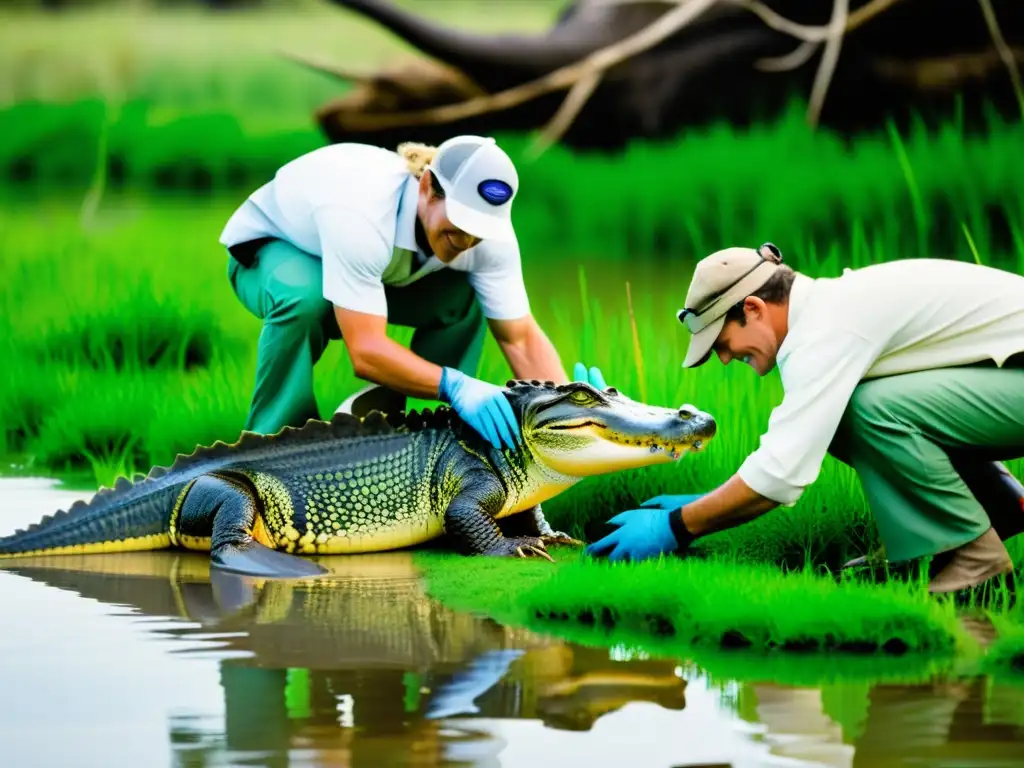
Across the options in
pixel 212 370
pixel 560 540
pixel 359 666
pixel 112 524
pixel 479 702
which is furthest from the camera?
pixel 212 370

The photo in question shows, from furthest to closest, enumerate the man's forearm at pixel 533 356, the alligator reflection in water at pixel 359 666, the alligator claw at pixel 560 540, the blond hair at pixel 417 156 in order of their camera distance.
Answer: the man's forearm at pixel 533 356
the blond hair at pixel 417 156
the alligator claw at pixel 560 540
the alligator reflection in water at pixel 359 666

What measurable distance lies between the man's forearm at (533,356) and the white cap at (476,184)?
71cm

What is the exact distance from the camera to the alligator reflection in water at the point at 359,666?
3.38 meters

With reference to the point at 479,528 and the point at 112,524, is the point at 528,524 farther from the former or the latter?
the point at 112,524

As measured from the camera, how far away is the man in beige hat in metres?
4.31

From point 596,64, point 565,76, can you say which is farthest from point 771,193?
point 565,76

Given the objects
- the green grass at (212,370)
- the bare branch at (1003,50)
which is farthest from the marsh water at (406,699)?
the bare branch at (1003,50)

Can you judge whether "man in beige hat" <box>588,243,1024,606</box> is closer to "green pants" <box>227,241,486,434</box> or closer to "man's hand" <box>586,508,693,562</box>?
"man's hand" <box>586,508,693,562</box>

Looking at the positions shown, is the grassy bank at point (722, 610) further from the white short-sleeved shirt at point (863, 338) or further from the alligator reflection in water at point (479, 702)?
the white short-sleeved shirt at point (863, 338)

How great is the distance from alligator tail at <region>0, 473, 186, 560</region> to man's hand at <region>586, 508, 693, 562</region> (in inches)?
59.3

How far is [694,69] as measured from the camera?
13.4 m

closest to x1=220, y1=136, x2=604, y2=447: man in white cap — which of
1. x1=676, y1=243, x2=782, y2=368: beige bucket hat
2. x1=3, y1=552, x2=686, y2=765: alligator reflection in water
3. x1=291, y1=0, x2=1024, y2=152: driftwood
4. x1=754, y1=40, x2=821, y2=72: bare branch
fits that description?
x1=3, y1=552, x2=686, y2=765: alligator reflection in water

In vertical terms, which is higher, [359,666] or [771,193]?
[771,193]

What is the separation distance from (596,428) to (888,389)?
1.23 m
